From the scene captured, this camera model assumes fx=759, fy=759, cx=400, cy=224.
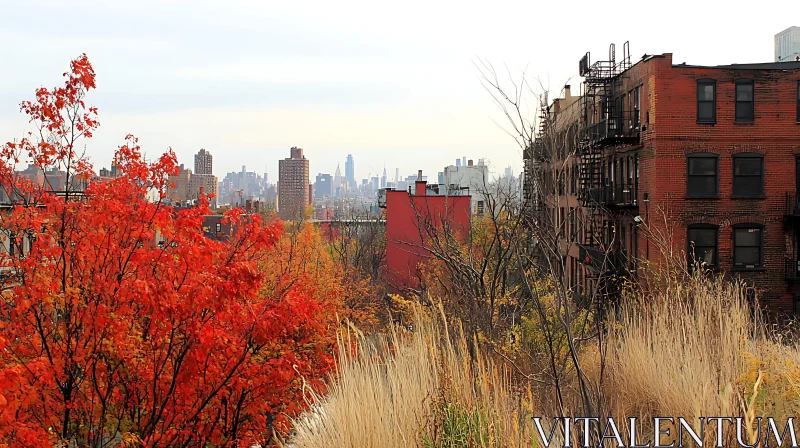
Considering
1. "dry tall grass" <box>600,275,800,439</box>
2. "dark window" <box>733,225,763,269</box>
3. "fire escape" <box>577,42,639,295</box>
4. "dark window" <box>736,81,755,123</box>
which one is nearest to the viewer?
"dry tall grass" <box>600,275,800,439</box>

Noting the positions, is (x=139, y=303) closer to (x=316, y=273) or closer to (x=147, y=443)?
(x=147, y=443)

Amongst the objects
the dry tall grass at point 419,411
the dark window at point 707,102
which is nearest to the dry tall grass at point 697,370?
the dry tall grass at point 419,411

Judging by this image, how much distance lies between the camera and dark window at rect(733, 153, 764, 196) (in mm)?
28141

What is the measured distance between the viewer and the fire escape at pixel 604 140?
2989 cm

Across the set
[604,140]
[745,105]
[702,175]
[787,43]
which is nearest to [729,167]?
[702,175]

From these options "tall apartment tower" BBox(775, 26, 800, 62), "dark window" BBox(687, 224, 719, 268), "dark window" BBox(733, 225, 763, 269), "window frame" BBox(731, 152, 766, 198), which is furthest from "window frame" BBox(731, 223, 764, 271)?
"tall apartment tower" BBox(775, 26, 800, 62)

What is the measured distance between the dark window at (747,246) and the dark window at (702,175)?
1.87 meters

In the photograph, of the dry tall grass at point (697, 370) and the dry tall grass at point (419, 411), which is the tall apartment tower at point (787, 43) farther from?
the dry tall grass at point (419, 411)

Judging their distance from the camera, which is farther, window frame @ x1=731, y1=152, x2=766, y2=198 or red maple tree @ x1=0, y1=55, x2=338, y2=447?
window frame @ x1=731, y1=152, x2=766, y2=198

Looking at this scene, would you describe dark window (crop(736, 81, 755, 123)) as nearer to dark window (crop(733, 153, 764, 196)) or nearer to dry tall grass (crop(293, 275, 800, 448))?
dark window (crop(733, 153, 764, 196))

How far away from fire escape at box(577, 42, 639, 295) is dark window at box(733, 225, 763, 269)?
156 inches

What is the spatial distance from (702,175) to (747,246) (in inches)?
127

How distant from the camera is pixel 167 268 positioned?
11.7 metres

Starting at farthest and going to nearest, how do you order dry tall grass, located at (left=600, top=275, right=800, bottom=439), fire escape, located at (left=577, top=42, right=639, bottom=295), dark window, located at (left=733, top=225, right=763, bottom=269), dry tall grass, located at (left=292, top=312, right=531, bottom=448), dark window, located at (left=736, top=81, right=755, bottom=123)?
fire escape, located at (left=577, top=42, right=639, bottom=295) < dark window, located at (left=733, top=225, right=763, bottom=269) < dark window, located at (left=736, top=81, right=755, bottom=123) < dry tall grass, located at (left=600, top=275, right=800, bottom=439) < dry tall grass, located at (left=292, top=312, right=531, bottom=448)
